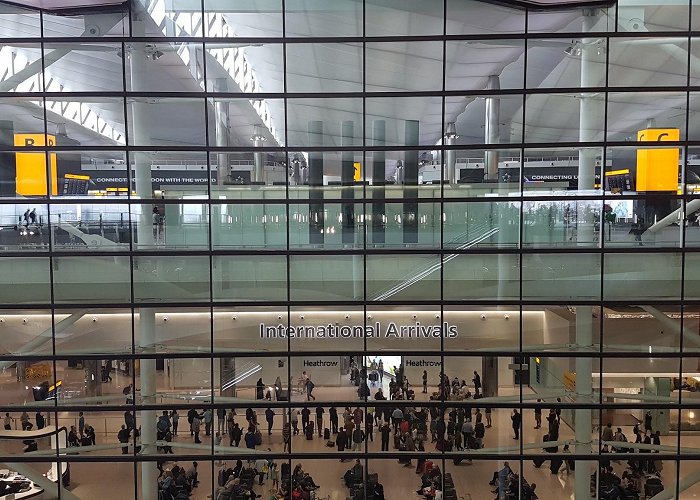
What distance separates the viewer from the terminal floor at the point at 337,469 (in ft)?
48.0

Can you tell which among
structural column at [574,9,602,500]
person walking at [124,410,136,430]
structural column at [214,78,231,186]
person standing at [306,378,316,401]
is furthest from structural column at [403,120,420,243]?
person walking at [124,410,136,430]

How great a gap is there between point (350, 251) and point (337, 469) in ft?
15.9

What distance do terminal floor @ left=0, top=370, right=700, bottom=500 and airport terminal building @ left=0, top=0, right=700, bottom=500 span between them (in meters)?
0.05

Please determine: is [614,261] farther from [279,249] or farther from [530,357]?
[279,249]

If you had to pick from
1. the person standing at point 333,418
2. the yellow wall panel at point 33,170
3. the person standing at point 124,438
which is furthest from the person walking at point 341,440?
the yellow wall panel at point 33,170

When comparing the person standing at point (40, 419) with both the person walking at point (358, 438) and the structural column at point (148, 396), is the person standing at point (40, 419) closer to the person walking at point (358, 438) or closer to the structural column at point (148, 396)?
the structural column at point (148, 396)

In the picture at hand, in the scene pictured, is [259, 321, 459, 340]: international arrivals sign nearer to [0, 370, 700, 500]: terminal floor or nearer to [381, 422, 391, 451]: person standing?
[0, 370, 700, 500]: terminal floor

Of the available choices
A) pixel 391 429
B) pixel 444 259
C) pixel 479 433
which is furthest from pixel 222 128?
pixel 479 433

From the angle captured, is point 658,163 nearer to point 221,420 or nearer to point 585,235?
point 585,235

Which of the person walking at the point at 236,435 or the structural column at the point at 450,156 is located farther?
the person walking at the point at 236,435

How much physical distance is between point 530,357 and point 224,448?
7.05 meters

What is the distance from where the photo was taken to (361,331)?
1463 cm

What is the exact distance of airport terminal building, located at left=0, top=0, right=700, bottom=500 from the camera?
14.3 m

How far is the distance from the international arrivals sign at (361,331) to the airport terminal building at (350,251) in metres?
0.05
